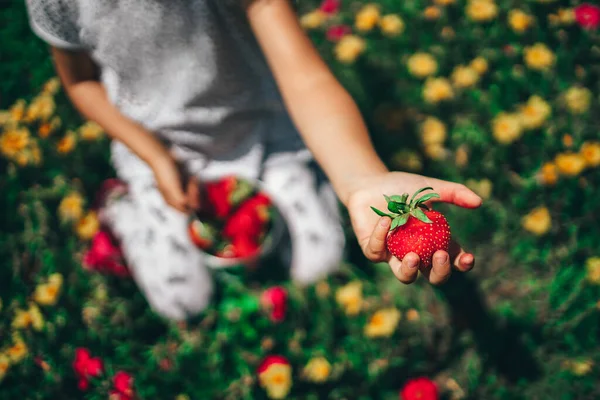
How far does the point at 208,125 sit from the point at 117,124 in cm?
24

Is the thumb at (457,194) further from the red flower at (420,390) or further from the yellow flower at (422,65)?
the yellow flower at (422,65)

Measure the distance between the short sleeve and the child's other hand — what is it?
1.20 feet

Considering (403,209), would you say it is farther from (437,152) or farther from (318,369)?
(437,152)

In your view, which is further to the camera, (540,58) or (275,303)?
(540,58)

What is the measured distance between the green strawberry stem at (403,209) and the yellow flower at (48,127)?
147cm

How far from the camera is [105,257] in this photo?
5.30 feet

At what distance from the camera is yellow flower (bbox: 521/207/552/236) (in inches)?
62.2

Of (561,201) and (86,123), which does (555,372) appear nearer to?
(561,201)

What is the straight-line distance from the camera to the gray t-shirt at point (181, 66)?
3.55 feet

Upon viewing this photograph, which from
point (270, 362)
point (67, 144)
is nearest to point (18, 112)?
point (67, 144)

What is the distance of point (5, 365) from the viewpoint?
5.00 ft

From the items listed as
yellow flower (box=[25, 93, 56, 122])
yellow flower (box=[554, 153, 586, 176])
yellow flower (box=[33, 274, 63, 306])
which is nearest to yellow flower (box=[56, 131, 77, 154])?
yellow flower (box=[25, 93, 56, 122])

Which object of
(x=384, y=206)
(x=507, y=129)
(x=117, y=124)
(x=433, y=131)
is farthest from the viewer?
(x=433, y=131)

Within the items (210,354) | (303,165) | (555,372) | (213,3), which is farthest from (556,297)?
(213,3)
